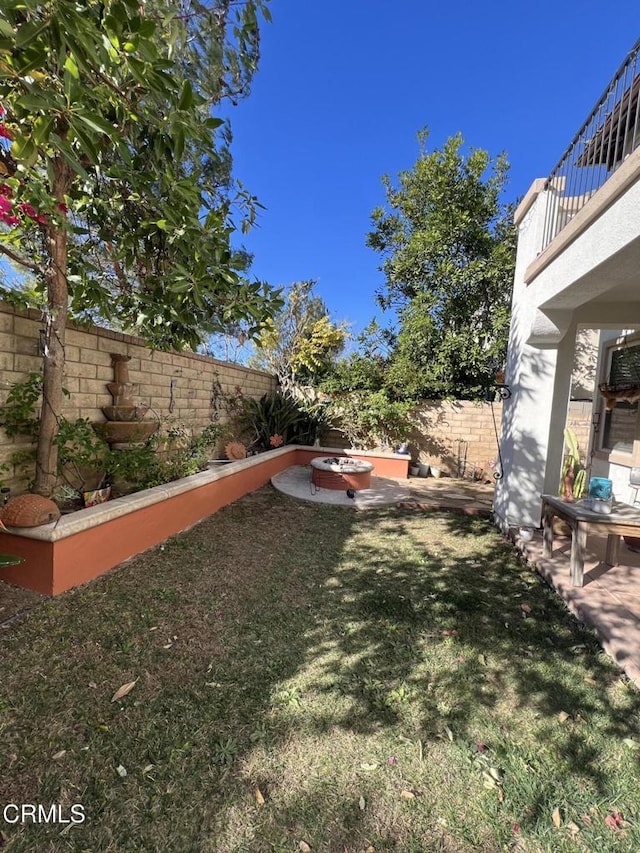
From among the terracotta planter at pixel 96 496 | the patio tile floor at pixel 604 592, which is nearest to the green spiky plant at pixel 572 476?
the patio tile floor at pixel 604 592

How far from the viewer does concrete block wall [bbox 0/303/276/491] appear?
136 inches

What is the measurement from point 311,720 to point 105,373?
4.32 metres

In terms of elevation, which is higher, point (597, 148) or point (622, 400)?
point (597, 148)

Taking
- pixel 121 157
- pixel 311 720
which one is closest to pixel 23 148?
pixel 121 157

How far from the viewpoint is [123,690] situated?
2.26 meters

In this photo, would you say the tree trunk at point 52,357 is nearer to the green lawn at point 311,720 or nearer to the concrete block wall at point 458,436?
the green lawn at point 311,720

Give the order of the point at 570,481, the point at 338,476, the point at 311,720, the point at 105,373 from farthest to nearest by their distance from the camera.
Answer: the point at 338,476 < the point at 570,481 < the point at 105,373 < the point at 311,720

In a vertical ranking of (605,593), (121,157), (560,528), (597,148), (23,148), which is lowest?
(605,593)

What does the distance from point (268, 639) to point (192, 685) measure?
25.9 inches

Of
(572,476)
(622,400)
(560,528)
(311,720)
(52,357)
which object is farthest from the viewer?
(622,400)

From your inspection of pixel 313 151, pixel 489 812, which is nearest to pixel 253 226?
pixel 489 812

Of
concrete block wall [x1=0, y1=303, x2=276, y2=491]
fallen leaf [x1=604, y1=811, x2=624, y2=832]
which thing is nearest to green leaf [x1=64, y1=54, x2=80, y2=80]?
concrete block wall [x1=0, y1=303, x2=276, y2=491]

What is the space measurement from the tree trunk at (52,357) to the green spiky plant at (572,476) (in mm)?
6396

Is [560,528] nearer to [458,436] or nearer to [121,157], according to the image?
[458,436]
